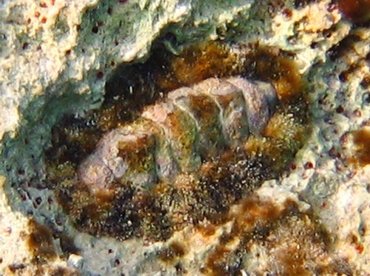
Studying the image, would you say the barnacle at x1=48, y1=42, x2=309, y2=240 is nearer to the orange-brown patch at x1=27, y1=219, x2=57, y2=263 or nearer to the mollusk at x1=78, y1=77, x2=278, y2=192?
the mollusk at x1=78, y1=77, x2=278, y2=192

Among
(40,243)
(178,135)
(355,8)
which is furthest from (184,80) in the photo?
(40,243)

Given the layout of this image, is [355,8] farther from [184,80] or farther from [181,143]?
[181,143]

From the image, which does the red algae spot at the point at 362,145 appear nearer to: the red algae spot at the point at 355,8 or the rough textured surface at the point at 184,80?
the rough textured surface at the point at 184,80

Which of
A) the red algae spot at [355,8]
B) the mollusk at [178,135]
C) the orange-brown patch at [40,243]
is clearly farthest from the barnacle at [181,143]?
the red algae spot at [355,8]

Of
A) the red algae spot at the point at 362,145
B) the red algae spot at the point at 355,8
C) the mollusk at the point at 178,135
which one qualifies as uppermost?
the red algae spot at the point at 355,8

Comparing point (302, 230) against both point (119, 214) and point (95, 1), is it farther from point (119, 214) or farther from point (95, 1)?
point (95, 1)

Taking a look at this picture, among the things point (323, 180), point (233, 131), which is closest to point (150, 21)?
point (233, 131)

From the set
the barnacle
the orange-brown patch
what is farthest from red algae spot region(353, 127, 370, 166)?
the orange-brown patch
